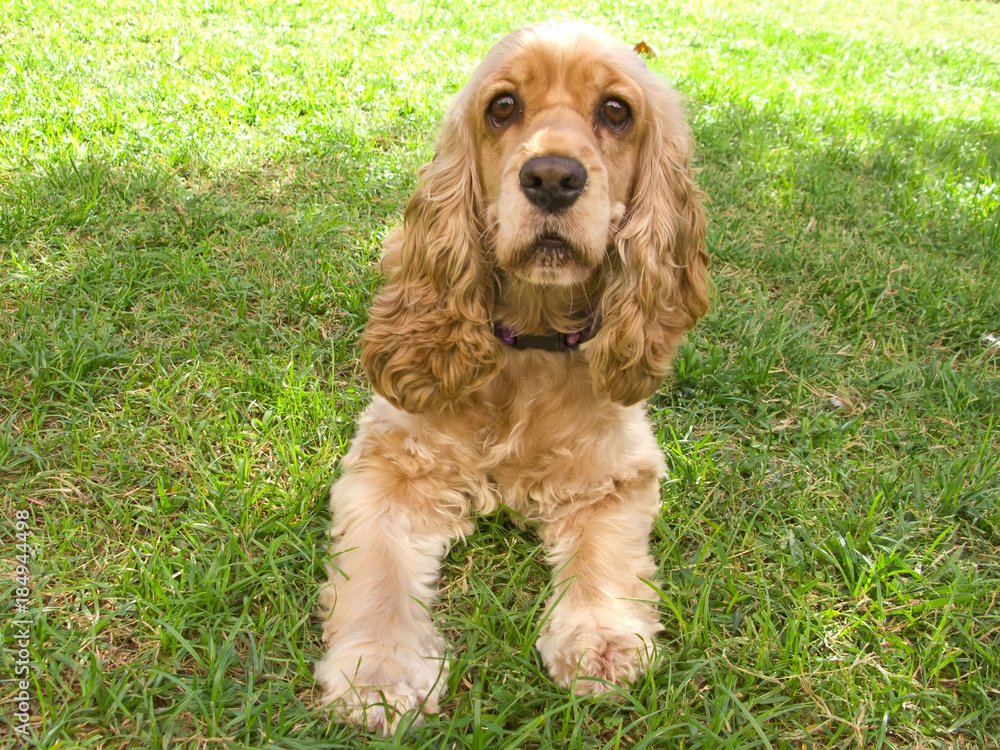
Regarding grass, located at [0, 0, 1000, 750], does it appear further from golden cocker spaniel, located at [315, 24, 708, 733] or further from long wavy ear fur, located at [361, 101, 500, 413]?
long wavy ear fur, located at [361, 101, 500, 413]

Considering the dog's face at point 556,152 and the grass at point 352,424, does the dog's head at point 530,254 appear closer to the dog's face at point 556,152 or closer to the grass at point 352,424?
the dog's face at point 556,152

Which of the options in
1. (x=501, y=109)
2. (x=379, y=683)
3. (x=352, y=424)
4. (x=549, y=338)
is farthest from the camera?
(x=352, y=424)

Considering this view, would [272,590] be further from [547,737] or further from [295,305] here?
[295,305]

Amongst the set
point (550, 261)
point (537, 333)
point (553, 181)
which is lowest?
point (537, 333)

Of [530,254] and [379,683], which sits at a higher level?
[530,254]

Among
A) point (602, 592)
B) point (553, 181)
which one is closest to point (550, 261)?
point (553, 181)

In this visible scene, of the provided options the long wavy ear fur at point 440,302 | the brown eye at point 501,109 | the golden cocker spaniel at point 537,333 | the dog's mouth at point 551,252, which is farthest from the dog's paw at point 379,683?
the brown eye at point 501,109

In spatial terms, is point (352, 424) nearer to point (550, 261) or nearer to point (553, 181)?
point (550, 261)

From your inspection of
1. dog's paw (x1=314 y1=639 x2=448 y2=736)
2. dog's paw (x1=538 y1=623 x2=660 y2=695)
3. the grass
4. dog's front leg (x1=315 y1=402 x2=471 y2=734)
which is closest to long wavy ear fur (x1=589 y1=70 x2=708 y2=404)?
the grass

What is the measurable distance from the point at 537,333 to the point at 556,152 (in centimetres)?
68

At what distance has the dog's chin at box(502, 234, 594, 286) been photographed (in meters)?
2.12

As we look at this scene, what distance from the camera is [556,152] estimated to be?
208 centimetres

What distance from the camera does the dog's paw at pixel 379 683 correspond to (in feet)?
5.80

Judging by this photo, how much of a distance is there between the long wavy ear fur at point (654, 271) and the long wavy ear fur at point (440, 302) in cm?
42
